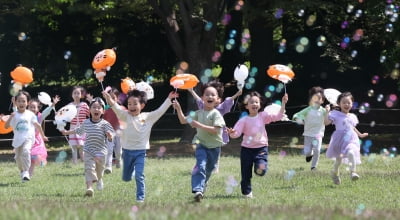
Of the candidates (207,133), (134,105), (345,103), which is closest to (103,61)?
(134,105)

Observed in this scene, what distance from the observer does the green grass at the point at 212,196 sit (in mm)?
6035

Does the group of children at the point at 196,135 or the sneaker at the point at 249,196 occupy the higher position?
the group of children at the point at 196,135

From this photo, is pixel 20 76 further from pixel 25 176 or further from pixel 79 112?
pixel 79 112

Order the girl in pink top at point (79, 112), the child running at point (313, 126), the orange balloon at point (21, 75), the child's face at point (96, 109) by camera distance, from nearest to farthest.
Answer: the child's face at point (96, 109)
the orange balloon at point (21, 75)
the child running at point (313, 126)
the girl in pink top at point (79, 112)

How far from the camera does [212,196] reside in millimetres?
9961

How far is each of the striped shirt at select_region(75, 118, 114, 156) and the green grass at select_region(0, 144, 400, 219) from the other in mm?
648

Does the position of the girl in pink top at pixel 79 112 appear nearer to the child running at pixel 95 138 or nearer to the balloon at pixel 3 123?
the balloon at pixel 3 123

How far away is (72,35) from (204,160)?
74.8 ft

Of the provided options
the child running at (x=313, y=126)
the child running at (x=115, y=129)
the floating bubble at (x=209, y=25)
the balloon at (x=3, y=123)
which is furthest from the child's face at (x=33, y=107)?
the floating bubble at (x=209, y=25)

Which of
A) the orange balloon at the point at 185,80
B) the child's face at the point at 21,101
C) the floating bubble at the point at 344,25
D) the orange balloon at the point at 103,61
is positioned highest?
the floating bubble at the point at 344,25

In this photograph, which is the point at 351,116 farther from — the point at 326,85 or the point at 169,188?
the point at 326,85

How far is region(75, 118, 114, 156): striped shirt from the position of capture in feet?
34.6

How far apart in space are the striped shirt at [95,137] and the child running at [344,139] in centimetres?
374

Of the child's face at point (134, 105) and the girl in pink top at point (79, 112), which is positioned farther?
the girl in pink top at point (79, 112)
